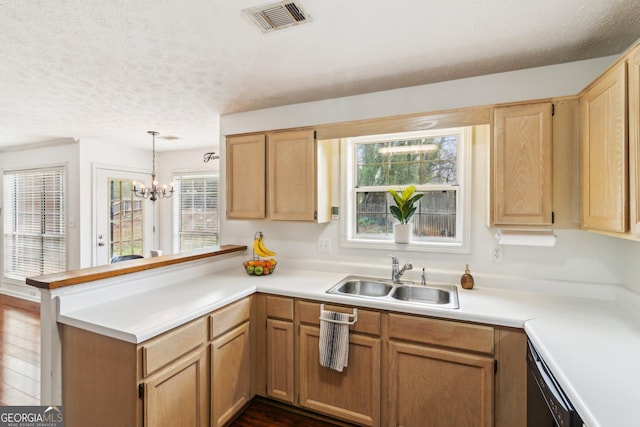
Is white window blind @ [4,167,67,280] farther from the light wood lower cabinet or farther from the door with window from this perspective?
the light wood lower cabinet

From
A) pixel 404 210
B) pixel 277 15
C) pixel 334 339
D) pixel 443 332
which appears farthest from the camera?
pixel 404 210

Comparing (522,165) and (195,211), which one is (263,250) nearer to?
(522,165)

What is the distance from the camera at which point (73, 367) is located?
159 centimetres

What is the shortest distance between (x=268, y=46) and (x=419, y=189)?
1.55m

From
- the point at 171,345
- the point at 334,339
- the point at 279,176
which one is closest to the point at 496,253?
the point at 334,339

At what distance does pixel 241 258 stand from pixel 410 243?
1.63m

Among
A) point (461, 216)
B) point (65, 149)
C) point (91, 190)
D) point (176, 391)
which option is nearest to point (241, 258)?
point (176, 391)

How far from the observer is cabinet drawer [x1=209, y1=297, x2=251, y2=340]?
5.99 ft

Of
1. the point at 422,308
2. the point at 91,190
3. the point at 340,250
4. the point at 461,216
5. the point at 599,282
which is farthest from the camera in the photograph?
the point at 91,190

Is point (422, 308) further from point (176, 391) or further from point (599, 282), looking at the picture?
point (176, 391)

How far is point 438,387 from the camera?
67.9 inches

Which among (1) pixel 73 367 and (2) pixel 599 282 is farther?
(2) pixel 599 282

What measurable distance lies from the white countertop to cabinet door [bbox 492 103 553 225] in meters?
0.53

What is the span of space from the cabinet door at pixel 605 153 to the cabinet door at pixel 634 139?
4 cm
